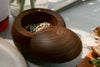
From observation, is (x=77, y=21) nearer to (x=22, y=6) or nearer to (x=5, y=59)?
(x=22, y=6)

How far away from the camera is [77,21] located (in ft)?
1.90

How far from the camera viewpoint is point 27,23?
47cm

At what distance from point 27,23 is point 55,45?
3.9 inches

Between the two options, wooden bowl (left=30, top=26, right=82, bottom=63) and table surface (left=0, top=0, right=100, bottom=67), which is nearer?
wooden bowl (left=30, top=26, right=82, bottom=63)

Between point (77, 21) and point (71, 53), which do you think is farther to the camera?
point (77, 21)

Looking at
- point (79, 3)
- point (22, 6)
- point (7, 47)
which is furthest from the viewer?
point (79, 3)

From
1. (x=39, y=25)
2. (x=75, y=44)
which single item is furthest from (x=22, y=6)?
(x=75, y=44)

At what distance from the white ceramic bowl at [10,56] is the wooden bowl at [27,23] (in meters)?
0.04

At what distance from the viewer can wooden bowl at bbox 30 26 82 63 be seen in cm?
40

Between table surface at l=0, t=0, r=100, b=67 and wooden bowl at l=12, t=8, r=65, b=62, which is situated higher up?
wooden bowl at l=12, t=8, r=65, b=62

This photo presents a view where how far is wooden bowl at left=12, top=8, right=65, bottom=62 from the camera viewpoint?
0.43 meters

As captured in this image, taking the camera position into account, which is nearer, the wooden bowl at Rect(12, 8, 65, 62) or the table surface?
the wooden bowl at Rect(12, 8, 65, 62)

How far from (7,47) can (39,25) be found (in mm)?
106

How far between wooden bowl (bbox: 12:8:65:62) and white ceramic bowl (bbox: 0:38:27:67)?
0.04 meters
